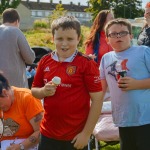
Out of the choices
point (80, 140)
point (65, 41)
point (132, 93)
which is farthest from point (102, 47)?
point (80, 140)

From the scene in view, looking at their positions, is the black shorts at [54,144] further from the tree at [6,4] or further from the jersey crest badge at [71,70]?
the tree at [6,4]

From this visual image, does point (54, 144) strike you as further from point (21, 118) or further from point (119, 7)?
point (119, 7)

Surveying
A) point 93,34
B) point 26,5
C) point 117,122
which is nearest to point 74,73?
point 117,122

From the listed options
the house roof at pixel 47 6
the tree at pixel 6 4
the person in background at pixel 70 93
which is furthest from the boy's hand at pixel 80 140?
the house roof at pixel 47 6

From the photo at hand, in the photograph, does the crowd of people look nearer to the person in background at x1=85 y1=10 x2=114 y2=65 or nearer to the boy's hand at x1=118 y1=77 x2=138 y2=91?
the boy's hand at x1=118 y1=77 x2=138 y2=91

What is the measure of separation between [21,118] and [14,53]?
6.64 feet

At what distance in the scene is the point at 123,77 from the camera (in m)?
2.88

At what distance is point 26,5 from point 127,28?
8893cm

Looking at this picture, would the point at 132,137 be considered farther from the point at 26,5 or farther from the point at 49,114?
the point at 26,5

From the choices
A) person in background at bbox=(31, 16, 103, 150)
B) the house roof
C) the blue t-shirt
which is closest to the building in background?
the house roof

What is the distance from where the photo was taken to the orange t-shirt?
306 cm

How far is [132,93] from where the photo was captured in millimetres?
2959

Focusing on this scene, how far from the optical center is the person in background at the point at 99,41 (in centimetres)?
482

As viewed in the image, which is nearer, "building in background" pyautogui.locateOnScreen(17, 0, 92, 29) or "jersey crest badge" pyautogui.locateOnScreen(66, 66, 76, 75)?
"jersey crest badge" pyautogui.locateOnScreen(66, 66, 76, 75)
